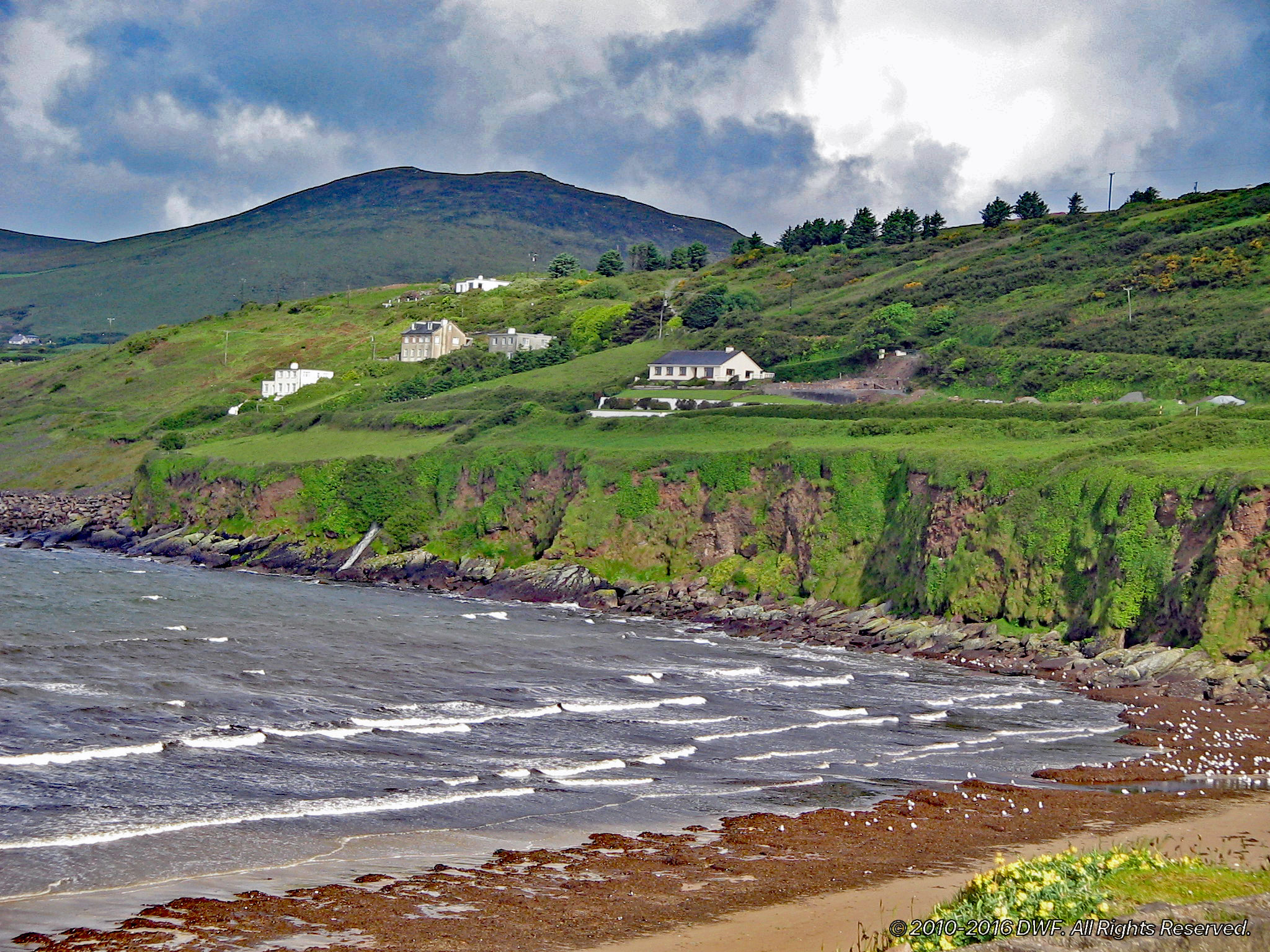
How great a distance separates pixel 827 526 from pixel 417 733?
33.7 metres

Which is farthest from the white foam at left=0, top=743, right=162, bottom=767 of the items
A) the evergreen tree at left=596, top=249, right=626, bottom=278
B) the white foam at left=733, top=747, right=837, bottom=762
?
the evergreen tree at left=596, top=249, right=626, bottom=278

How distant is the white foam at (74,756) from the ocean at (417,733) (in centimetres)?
8

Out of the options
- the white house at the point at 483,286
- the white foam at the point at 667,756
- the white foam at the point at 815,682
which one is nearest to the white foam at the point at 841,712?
the white foam at the point at 815,682

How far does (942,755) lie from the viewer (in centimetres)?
3425

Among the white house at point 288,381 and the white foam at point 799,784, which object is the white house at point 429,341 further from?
the white foam at point 799,784

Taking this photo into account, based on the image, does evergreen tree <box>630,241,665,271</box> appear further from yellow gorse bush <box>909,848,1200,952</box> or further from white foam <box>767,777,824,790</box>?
yellow gorse bush <box>909,848,1200,952</box>

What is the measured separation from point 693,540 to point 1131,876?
53023 mm

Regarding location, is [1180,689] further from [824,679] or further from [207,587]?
[207,587]

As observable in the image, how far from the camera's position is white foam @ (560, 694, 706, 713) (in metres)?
39.4

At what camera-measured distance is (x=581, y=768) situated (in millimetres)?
31688

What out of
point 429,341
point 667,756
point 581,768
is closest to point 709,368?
point 429,341

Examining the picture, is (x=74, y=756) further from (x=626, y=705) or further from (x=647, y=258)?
(x=647, y=258)

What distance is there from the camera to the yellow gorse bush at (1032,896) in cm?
1405

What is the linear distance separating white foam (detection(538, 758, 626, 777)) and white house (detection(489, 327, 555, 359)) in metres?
104
